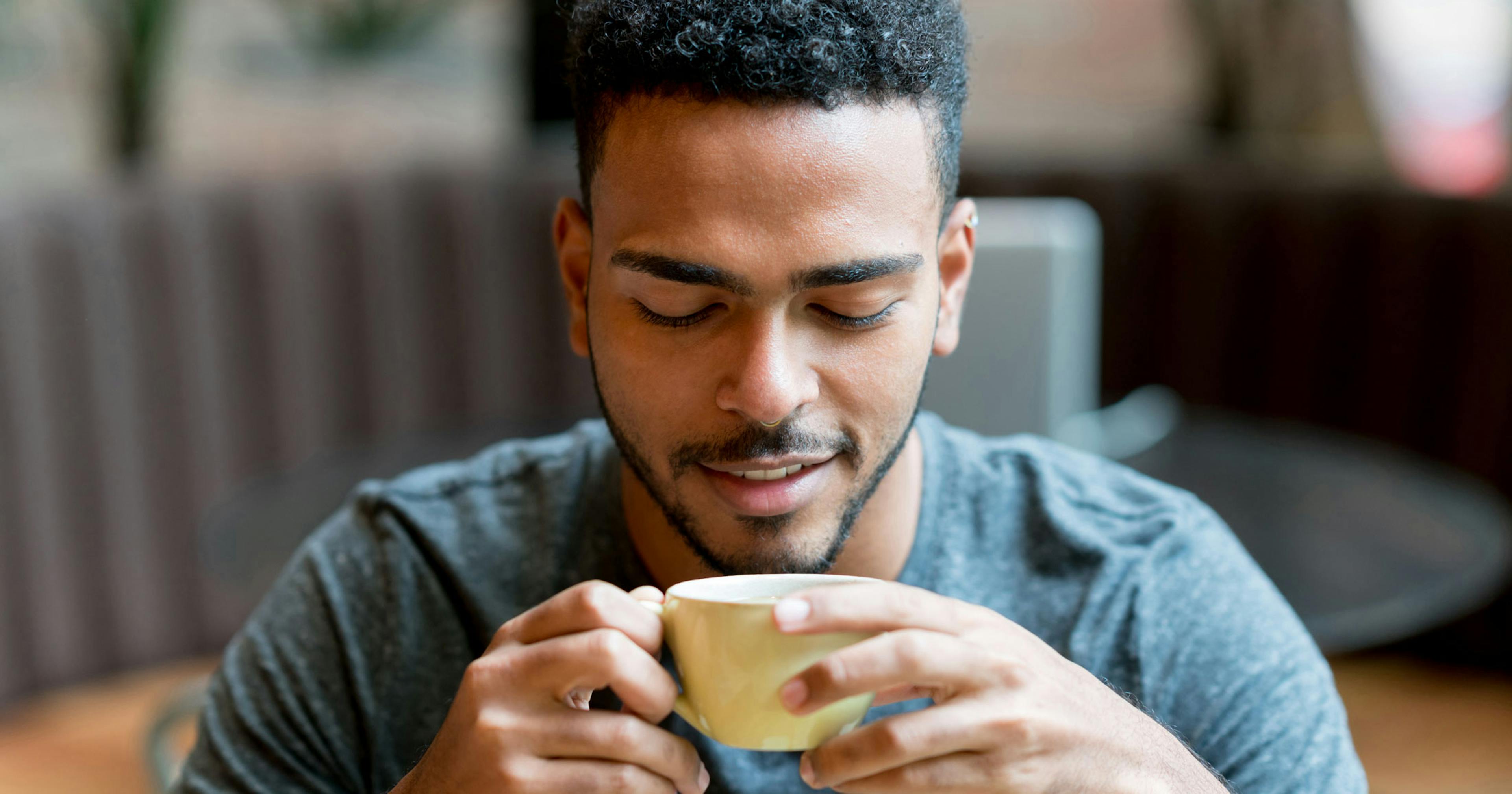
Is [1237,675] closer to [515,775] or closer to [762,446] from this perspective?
[762,446]

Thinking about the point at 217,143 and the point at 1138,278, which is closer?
the point at 1138,278

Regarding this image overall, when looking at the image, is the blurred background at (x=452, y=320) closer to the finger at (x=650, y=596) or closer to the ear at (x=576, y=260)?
the ear at (x=576, y=260)

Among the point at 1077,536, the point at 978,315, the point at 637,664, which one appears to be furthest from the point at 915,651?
the point at 978,315

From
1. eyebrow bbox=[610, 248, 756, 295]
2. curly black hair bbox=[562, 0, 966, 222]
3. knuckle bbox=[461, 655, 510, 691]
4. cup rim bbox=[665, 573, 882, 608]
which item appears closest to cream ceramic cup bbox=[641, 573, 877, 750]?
cup rim bbox=[665, 573, 882, 608]

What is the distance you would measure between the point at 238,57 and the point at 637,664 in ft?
11.7

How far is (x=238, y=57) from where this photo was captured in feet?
12.9

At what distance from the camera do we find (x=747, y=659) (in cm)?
83

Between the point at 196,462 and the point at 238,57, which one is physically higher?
the point at 238,57

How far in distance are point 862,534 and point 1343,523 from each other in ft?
3.95

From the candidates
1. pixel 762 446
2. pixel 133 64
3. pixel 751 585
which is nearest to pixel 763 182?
pixel 762 446

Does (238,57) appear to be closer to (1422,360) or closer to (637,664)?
(1422,360)

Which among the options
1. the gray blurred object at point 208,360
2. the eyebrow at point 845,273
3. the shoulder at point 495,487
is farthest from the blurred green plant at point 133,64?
the eyebrow at point 845,273

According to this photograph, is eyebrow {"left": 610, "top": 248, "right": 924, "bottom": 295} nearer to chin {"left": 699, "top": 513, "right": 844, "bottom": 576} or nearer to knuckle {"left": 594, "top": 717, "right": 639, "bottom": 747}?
chin {"left": 699, "top": 513, "right": 844, "bottom": 576}

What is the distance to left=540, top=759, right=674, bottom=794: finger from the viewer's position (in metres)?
0.86
